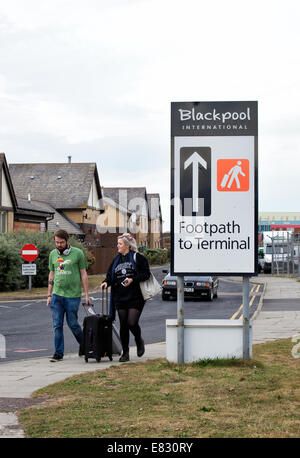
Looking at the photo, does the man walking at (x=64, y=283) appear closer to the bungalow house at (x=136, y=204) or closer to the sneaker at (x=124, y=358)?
the sneaker at (x=124, y=358)

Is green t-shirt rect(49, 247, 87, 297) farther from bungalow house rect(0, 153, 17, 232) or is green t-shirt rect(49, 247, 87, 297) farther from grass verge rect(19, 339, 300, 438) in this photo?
bungalow house rect(0, 153, 17, 232)

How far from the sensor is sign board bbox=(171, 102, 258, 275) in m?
9.24

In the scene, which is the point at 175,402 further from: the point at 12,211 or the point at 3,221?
the point at 12,211

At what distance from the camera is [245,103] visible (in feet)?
30.6

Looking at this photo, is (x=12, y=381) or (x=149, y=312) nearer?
(x=12, y=381)

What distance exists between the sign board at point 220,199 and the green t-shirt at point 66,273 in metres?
1.73

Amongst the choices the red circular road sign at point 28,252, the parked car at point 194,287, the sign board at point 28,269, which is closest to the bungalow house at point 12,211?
the red circular road sign at point 28,252

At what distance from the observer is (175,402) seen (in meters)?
6.70

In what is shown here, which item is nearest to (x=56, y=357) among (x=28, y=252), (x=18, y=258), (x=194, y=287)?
(x=194, y=287)

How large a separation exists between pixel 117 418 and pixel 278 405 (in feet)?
5.04

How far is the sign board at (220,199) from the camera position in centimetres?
924

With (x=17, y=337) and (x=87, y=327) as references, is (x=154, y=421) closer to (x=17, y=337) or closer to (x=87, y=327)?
(x=87, y=327)

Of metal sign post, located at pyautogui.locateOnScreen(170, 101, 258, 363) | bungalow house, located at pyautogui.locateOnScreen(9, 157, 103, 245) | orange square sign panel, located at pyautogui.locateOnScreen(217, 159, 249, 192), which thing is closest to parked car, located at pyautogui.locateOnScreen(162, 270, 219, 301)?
metal sign post, located at pyautogui.locateOnScreen(170, 101, 258, 363)
